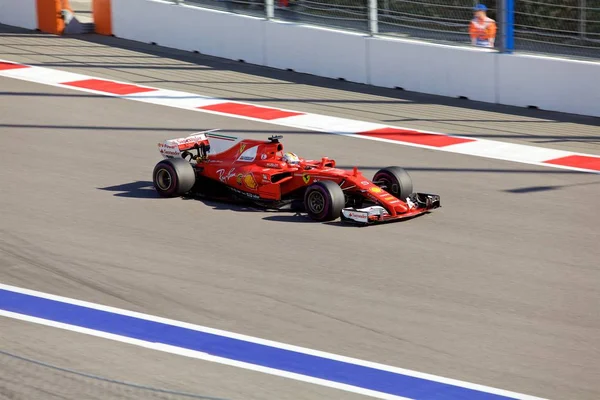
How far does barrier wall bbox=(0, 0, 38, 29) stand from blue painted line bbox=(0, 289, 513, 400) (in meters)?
13.8

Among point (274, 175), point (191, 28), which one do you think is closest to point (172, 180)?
point (274, 175)

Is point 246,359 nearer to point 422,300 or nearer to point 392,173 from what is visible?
point 422,300

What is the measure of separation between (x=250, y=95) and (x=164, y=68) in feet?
7.58

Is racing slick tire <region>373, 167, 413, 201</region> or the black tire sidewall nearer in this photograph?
racing slick tire <region>373, 167, 413, 201</region>

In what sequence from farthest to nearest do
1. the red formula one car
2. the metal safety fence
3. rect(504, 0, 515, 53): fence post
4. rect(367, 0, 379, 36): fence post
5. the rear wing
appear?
rect(367, 0, 379, 36): fence post
rect(504, 0, 515, 53): fence post
the metal safety fence
the rear wing
the red formula one car

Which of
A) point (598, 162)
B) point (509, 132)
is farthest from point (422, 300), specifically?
point (509, 132)

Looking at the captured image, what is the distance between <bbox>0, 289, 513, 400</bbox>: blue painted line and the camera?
663 centimetres

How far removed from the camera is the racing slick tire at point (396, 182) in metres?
10.4

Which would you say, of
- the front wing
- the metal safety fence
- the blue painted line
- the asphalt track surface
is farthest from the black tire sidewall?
the metal safety fence

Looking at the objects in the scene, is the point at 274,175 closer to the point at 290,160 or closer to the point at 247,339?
the point at 290,160

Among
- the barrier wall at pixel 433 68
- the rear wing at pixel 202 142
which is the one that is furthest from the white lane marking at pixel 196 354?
the barrier wall at pixel 433 68

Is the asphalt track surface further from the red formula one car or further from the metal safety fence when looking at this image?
the metal safety fence

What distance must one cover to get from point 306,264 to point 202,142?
288cm

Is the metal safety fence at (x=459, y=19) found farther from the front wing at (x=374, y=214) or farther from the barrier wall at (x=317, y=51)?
the front wing at (x=374, y=214)
